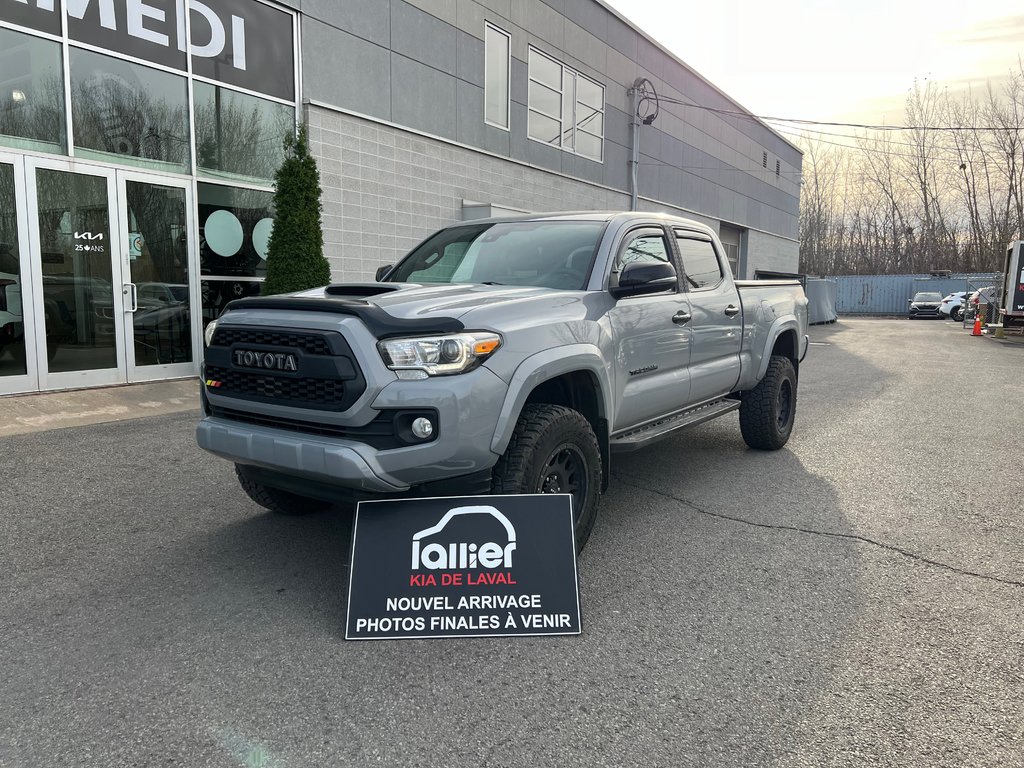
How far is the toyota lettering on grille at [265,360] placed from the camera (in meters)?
3.45

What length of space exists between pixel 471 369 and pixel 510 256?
5.28 ft

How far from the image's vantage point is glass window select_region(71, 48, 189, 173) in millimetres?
9227

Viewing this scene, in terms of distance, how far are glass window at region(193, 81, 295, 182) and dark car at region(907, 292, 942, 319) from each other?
117 feet

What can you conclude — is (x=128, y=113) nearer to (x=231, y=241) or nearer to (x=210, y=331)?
(x=231, y=241)

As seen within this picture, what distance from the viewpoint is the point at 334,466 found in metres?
3.19

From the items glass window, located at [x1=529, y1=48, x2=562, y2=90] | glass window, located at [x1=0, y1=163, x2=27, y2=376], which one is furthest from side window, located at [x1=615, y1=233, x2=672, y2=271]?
glass window, located at [x1=529, y1=48, x2=562, y2=90]

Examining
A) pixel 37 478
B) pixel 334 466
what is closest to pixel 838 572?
pixel 334 466

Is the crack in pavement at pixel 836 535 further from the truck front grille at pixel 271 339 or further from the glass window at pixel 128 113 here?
the glass window at pixel 128 113

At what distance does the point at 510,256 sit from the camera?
472 cm

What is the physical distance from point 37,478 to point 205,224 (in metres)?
5.90

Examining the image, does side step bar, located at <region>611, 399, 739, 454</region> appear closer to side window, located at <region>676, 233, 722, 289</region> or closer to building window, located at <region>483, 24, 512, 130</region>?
side window, located at <region>676, 233, 722, 289</region>

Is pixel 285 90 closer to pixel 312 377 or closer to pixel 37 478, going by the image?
pixel 37 478

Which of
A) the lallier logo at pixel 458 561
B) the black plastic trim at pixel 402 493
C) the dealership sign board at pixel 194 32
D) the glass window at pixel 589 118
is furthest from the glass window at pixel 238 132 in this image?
the glass window at pixel 589 118

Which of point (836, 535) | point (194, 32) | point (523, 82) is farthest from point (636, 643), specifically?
point (523, 82)
